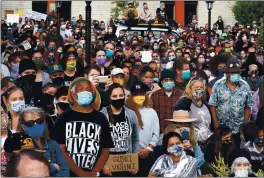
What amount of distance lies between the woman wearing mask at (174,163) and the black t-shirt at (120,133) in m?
0.62

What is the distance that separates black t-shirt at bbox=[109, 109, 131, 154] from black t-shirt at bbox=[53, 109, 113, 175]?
2.19ft

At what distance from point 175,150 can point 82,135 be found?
99 centimetres

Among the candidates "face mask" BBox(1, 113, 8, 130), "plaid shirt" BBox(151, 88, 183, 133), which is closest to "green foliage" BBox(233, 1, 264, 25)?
"plaid shirt" BBox(151, 88, 183, 133)

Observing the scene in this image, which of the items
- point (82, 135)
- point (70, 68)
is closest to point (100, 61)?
point (70, 68)

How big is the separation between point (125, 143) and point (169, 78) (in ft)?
7.19

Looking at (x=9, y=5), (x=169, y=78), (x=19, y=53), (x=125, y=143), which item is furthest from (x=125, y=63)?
(x=9, y=5)

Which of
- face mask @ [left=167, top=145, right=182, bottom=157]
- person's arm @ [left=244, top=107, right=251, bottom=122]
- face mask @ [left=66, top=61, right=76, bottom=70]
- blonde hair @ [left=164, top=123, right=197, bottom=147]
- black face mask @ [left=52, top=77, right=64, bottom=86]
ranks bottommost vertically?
face mask @ [left=167, top=145, right=182, bottom=157]

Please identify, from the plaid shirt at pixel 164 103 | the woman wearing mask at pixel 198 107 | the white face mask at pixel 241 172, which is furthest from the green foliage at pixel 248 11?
the white face mask at pixel 241 172

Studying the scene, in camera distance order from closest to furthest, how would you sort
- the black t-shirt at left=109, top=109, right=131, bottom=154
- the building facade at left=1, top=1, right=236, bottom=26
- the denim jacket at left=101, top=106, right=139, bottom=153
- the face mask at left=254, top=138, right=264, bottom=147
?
1. the black t-shirt at left=109, top=109, right=131, bottom=154
2. the denim jacket at left=101, top=106, right=139, bottom=153
3. the face mask at left=254, top=138, right=264, bottom=147
4. the building facade at left=1, top=1, right=236, bottom=26

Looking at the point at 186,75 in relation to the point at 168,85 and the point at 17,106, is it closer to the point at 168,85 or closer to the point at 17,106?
the point at 168,85

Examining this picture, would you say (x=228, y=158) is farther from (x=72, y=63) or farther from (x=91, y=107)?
(x=72, y=63)

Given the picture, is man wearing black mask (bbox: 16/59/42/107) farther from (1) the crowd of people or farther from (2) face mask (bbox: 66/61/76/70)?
(2) face mask (bbox: 66/61/76/70)

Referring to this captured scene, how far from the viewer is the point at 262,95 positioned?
42.6 feet

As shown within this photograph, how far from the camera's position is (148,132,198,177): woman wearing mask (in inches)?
376
